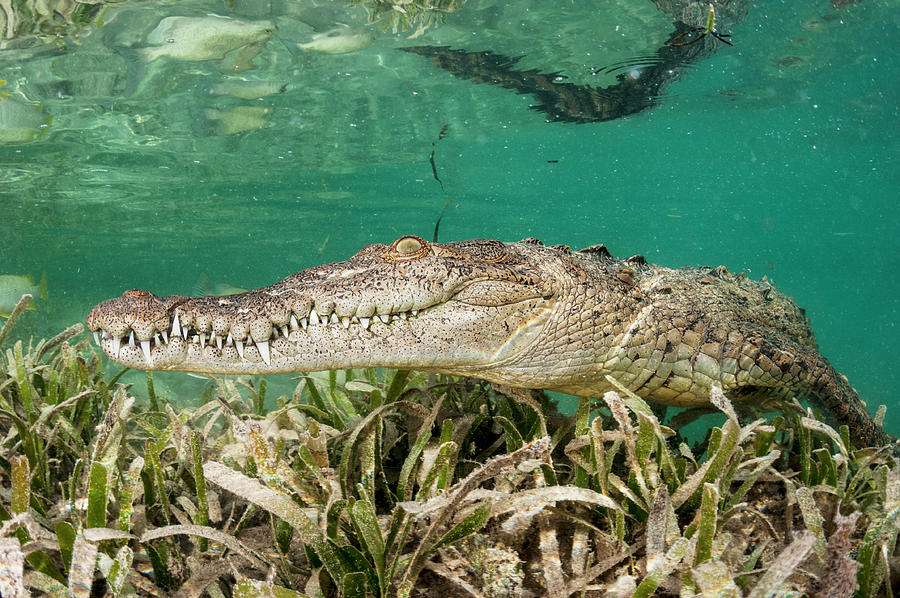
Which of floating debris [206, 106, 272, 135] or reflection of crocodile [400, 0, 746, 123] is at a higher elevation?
reflection of crocodile [400, 0, 746, 123]

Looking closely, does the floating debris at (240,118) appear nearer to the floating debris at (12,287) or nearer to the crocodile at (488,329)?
the floating debris at (12,287)

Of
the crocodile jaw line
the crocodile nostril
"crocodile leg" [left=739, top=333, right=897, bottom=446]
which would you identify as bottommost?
"crocodile leg" [left=739, top=333, right=897, bottom=446]

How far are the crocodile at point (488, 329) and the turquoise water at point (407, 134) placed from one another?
25.9 ft

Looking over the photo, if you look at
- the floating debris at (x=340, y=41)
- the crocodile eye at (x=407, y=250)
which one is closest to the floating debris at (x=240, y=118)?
the floating debris at (x=340, y=41)

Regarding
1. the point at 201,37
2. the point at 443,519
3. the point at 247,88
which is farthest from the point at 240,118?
the point at 443,519

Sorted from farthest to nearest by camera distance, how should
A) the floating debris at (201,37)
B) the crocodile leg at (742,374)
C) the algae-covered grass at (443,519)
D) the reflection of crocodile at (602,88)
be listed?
the reflection of crocodile at (602,88) → the floating debris at (201,37) → the crocodile leg at (742,374) → the algae-covered grass at (443,519)

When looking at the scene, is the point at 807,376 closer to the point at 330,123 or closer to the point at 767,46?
the point at 767,46

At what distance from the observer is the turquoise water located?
33.5 feet

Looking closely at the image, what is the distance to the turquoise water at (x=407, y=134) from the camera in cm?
1022

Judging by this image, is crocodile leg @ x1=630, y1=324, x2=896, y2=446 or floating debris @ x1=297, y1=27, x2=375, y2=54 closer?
crocodile leg @ x1=630, y1=324, x2=896, y2=446

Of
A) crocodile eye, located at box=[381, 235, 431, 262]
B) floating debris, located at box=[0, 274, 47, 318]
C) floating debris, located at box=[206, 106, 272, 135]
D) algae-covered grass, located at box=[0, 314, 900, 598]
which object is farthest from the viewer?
floating debris, located at box=[206, 106, 272, 135]

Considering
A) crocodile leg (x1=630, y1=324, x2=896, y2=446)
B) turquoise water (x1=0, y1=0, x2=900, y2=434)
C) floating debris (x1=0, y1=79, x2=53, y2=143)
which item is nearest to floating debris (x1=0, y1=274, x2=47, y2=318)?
turquoise water (x1=0, y1=0, x2=900, y2=434)

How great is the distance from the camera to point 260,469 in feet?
5.71

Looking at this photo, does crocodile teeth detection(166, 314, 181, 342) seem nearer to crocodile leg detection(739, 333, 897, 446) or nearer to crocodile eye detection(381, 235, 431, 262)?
crocodile eye detection(381, 235, 431, 262)
